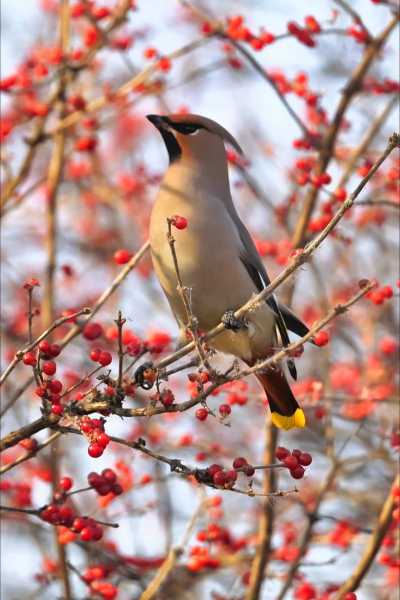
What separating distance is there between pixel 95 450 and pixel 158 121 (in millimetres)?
1642

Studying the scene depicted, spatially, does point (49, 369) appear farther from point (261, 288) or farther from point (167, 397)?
point (261, 288)

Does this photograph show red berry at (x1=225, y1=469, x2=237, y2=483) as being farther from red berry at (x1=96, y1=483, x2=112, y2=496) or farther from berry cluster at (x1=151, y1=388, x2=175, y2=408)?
red berry at (x1=96, y1=483, x2=112, y2=496)

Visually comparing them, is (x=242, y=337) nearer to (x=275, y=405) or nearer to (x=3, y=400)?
(x=275, y=405)

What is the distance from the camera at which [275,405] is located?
3432mm

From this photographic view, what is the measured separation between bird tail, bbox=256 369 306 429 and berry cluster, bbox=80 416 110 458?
1192 millimetres

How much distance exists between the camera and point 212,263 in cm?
336

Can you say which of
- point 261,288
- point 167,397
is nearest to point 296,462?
point 167,397

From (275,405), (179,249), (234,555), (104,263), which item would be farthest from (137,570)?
(104,263)

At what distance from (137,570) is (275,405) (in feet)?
3.26

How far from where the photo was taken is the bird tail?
11.1 feet

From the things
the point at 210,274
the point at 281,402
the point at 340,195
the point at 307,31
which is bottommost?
the point at 281,402

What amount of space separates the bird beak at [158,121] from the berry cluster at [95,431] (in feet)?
5.26

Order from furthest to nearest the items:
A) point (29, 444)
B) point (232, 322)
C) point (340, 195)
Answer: point (340, 195)
point (232, 322)
point (29, 444)

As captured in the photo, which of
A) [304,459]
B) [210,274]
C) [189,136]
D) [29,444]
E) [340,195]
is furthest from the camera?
[340,195]
